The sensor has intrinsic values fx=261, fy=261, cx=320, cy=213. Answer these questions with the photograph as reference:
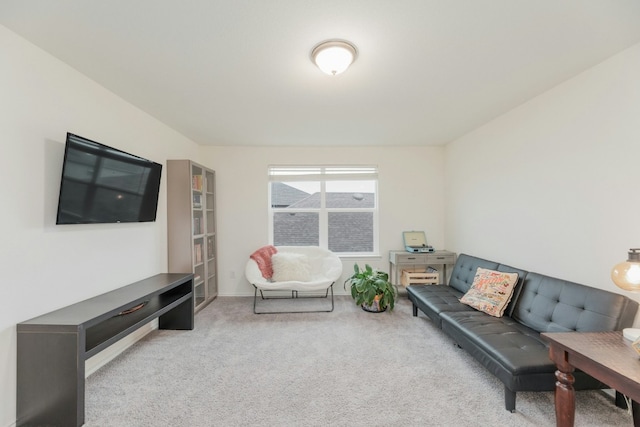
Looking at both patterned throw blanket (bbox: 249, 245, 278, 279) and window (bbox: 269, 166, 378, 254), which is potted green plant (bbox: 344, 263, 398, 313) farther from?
patterned throw blanket (bbox: 249, 245, 278, 279)

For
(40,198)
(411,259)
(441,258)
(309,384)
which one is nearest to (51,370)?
(40,198)

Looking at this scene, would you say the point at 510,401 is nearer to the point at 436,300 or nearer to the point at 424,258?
the point at 436,300

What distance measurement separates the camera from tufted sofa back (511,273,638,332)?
1.66 metres

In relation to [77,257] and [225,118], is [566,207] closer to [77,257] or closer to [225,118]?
[225,118]

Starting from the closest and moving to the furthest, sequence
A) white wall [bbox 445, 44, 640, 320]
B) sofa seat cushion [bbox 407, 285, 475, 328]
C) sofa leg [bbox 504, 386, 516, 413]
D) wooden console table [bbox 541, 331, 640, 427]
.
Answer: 1. wooden console table [bbox 541, 331, 640, 427]
2. sofa leg [bbox 504, 386, 516, 413]
3. white wall [bbox 445, 44, 640, 320]
4. sofa seat cushion [bbox 407, 285, 475, 328]

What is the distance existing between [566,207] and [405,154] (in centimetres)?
233

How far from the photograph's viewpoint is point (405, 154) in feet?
13.8

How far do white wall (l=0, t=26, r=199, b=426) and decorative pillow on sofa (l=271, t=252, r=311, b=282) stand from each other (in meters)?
1.73

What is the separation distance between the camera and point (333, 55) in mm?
1688

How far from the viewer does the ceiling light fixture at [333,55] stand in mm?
1641

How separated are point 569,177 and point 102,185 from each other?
3.77m

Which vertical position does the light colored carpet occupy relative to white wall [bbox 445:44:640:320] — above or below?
below

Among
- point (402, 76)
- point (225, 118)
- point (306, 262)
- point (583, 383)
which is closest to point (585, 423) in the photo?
point (583, 383)

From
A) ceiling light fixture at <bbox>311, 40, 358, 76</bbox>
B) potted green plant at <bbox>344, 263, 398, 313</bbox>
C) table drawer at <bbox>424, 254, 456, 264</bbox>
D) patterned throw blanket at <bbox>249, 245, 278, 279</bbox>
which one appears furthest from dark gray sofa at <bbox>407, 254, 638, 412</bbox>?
ceiling light fixture at <bbox>311, 40, 358, 76</bbox>
